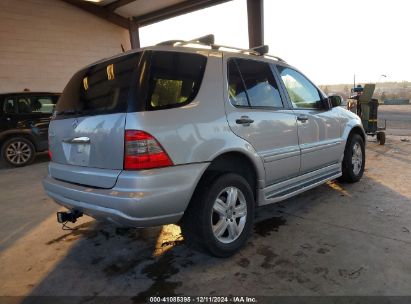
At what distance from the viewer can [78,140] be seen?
9.81 ft

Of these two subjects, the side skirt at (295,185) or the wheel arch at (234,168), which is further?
the side skirt at (295,185)

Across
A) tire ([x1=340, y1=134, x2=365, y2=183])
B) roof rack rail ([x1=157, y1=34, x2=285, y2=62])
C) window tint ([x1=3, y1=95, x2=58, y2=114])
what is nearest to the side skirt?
tire ([x1=340, y1=134, x2=365, y2=183])

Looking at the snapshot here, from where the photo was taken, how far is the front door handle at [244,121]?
321cm

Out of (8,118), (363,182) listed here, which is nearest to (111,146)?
(363,182)

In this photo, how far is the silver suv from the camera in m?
2.62

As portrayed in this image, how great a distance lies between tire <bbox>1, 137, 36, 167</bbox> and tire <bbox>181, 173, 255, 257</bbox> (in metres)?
7.03

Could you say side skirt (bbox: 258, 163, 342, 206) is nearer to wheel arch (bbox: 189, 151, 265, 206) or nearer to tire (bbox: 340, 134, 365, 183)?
wheel arch (bbox: 189, 151, 265, 206)

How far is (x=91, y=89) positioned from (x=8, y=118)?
637cm

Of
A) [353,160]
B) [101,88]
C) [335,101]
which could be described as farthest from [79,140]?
[353,160]

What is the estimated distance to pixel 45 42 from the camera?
39.7ft

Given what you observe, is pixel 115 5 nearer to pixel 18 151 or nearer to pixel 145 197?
pixel 18 151

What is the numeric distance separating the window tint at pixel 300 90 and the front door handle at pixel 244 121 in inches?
37.7

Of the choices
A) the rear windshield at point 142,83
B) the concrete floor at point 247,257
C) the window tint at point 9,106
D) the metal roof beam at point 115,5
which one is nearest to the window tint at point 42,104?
the window tint at point 9,106

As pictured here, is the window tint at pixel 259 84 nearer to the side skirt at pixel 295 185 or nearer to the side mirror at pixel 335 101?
the side skirt at pixel 295 185
